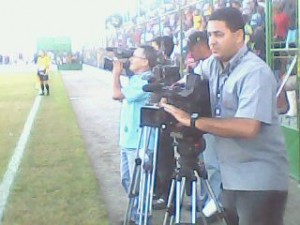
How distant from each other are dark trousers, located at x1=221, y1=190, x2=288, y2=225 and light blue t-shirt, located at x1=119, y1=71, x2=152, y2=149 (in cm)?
200

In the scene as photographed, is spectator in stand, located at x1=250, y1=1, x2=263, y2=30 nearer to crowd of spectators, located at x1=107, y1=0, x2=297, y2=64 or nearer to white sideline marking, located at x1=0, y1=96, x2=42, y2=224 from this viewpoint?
crowd of spectators, located at x1=107, y1=0, x2=297, y2=64

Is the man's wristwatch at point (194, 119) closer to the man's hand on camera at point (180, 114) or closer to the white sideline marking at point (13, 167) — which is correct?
the man's hand on camera at point (180, 114)

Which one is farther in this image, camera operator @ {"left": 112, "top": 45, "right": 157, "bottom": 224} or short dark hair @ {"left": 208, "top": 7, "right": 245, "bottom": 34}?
camera operator @ {"left": 112, "top": 45, "right": 157, "bottom": 224}

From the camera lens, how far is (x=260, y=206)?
2.83 meters

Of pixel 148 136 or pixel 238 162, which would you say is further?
pixel 148 136

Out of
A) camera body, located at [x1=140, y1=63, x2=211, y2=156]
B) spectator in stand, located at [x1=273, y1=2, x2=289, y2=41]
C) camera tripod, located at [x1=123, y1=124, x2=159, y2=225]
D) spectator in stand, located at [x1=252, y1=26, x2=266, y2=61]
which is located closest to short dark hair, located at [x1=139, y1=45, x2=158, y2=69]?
camera tripod, located at [x1=123, y1=124, x2=159, y2=225]

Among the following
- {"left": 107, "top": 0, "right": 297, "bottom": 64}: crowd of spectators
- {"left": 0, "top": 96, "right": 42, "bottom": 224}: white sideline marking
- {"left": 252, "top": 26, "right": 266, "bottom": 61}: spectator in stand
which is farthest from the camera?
{"left": 252, "top": 26, "right": 266, "bottom": 61}: spectator in stand

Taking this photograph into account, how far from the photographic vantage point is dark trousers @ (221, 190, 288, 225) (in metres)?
2.83

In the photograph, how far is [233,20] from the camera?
9.13 ft

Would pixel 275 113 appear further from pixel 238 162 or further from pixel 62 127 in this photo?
pixel 62 127

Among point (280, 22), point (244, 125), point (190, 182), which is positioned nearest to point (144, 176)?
point (190, 182)

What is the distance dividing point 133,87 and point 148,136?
0.53 m

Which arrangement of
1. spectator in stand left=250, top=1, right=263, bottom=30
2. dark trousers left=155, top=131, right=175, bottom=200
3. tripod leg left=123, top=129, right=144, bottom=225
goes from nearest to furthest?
tripod leg left=123, top=129, right=144, bottom=225
dark trousers left=155, top=131, right=175, bottom=200
spectator in stand left=250, top=1, right=263, bottom=30

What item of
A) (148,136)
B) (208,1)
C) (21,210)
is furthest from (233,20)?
(208,1)
